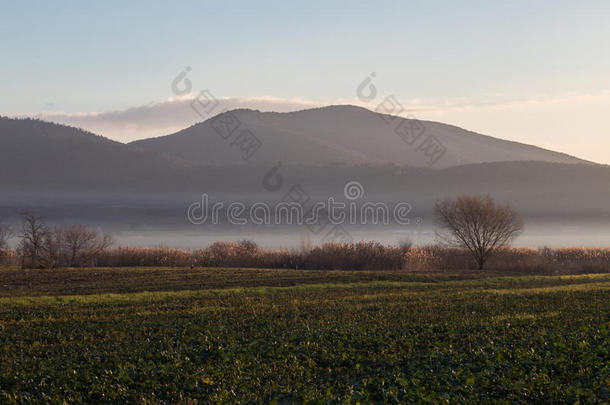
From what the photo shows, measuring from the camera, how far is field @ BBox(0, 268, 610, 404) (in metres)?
14.2

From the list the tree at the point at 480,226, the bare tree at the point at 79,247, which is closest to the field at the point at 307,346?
the bare tree at the point at 79,247

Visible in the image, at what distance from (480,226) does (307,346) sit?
1708 inches

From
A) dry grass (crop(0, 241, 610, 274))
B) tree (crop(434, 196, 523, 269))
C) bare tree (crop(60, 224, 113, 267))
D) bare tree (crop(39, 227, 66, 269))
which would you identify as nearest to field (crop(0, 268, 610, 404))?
bare tree (crop(39, 227, 66, 269))

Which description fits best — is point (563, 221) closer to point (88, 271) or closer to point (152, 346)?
point (88, 271)

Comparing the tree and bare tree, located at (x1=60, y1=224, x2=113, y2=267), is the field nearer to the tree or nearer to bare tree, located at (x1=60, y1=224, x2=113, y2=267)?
bare tree, located at (x1=60, y1=224, x2=113, y2=267)

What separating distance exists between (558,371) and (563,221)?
159 metres

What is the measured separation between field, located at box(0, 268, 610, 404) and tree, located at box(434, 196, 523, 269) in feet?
78.1

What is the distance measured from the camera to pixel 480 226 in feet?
192

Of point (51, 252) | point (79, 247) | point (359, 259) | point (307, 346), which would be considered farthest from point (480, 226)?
point (307, 346)

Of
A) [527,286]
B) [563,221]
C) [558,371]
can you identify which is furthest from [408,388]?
[563,221]

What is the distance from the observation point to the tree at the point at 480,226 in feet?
190

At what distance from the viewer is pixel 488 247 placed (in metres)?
60.8

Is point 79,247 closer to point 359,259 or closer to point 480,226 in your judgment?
point 359,259

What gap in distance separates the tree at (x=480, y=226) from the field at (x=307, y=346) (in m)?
23.8
